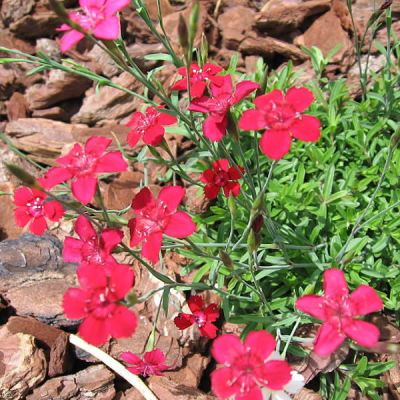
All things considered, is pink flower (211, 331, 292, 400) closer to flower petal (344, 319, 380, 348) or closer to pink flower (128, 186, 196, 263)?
flower petal (344, 319, 380, 348)

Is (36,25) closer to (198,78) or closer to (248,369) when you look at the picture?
(198,78)

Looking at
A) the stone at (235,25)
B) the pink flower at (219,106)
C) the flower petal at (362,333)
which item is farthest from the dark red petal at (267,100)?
the stone at (235,25)

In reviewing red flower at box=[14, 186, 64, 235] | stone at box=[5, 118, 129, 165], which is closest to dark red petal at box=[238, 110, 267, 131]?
red flower at box=[14, 186, 64, 235]

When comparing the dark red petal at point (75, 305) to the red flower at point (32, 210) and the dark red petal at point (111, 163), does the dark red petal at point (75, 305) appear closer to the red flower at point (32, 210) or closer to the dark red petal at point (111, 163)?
the dark red petal at point (111, 163)

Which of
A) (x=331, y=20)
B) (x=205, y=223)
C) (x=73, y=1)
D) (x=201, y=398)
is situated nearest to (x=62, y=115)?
(x=73, y=1)

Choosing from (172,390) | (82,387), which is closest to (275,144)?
(172,390)

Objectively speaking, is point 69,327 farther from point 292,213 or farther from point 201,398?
point 292,213
